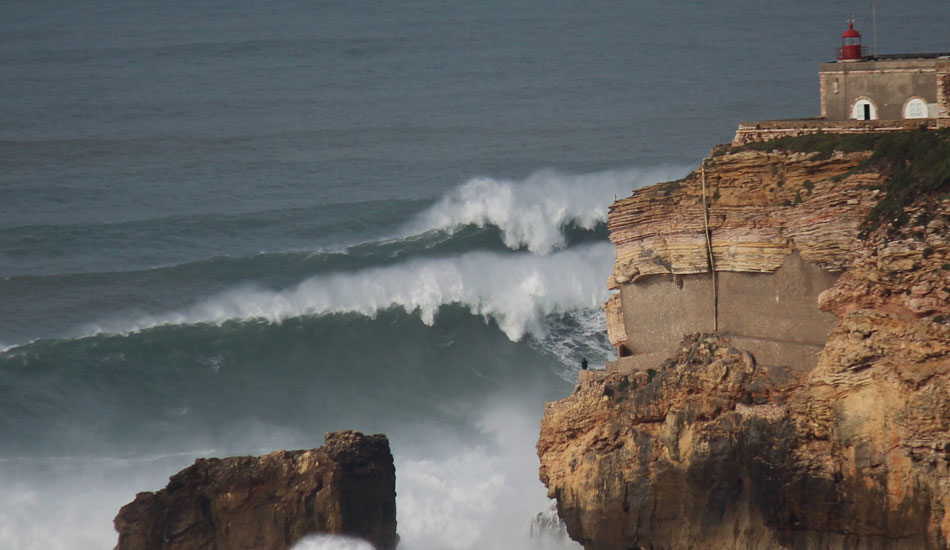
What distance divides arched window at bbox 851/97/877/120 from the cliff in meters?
3.19

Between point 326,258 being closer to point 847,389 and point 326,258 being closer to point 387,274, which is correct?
point 387,274

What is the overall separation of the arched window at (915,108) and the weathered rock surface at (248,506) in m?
8.78

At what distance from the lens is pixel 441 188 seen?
46.6 m

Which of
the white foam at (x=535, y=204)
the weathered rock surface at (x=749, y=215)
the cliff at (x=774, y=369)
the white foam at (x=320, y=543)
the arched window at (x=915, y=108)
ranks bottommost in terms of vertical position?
the white foam at (x=320, y=543)

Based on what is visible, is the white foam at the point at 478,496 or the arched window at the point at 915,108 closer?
the arched window at the point at 915,108

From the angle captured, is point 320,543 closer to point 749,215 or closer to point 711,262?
point 711,262

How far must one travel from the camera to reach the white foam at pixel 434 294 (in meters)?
35.2

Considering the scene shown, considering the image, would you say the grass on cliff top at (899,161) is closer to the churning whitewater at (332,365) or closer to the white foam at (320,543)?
the churning whitewater at (332,365)

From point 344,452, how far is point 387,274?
14.4m

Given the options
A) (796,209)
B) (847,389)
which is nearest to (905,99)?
(796,209)

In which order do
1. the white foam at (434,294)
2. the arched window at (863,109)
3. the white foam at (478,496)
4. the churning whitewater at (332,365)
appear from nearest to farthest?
the arched window at (863,109) < the white foam at (478,496) < the churning whitewater at (332,365) < the white foam at (434,294)

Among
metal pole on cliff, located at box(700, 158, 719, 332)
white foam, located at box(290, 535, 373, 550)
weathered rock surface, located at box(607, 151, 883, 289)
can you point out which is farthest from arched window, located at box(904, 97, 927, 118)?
white foam, located at box(290, 535, 373, 550)

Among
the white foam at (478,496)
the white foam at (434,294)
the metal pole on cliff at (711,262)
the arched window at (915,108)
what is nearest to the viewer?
the metal pole on cliff at (711,262)

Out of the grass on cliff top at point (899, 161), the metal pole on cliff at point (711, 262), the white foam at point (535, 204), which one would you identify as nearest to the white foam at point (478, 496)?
the metal pole on cliff at point (711, 262)
